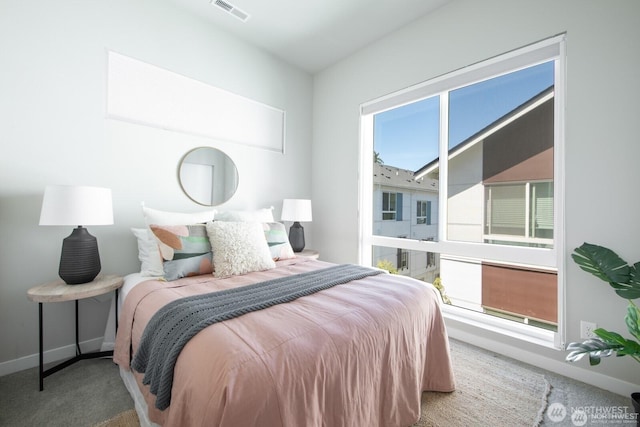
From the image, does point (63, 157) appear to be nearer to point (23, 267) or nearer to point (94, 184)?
point (94, 184)

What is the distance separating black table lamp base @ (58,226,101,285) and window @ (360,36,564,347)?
263 centimetres

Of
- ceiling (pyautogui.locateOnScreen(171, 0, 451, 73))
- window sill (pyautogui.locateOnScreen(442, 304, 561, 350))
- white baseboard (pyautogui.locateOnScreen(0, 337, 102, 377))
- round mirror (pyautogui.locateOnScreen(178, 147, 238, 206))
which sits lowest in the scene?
white baseboard (pyautogui.locateOnScreen(0, 337, 102, 377))

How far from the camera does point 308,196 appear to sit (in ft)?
Answer: 12.3

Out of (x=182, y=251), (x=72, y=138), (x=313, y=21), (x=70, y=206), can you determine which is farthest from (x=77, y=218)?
(x=313, y=21)

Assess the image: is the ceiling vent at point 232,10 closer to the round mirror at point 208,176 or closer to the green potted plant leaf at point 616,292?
the round mirror at point 208,176

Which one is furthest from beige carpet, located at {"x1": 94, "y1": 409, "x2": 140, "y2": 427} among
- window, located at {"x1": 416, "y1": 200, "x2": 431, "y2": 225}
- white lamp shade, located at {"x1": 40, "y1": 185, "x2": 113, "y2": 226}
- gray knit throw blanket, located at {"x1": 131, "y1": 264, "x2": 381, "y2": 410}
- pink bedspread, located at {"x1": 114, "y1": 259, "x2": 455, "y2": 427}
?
window, located at {"x1": 416, "y1": 200, "x2": 431, "y2": 225}

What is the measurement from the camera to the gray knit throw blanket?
1.00 meters

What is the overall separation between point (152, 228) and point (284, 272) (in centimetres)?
99

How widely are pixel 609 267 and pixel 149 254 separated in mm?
3032

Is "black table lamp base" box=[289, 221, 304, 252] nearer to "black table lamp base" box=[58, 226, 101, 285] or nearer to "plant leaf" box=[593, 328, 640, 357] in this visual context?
"black table lamp base" box=[58, 226, 101, 285]

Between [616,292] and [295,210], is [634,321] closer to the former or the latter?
[616,292]

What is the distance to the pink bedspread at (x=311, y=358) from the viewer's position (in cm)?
82

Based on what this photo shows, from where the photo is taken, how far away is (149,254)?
1.99m

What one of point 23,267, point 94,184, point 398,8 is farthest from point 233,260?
point 398,8
